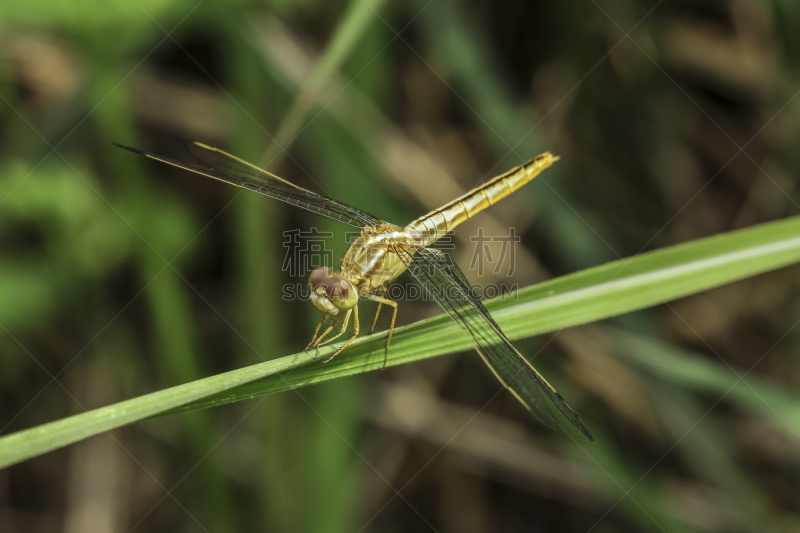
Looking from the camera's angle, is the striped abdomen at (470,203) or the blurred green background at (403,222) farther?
the striped abdomen at (470,203)

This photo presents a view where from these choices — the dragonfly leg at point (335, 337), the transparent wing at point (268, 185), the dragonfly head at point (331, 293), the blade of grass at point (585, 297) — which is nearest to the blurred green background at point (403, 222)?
the transparent wing at point (268, 185)


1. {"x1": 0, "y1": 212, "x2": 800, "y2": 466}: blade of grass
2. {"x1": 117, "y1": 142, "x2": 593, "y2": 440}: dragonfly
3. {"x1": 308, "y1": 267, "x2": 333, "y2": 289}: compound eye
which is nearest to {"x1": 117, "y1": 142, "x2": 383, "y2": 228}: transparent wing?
{"x1": 117, "y1": 142, "x2": 593, "y2": 440}: dragonfly

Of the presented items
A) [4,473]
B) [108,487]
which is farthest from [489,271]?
[4,473]

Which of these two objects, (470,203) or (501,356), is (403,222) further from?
(501,356)

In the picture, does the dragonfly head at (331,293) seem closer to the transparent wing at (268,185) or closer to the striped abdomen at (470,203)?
the transparent wing at (268,185)

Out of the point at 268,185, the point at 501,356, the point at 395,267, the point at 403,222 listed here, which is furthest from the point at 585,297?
the point at 268,185

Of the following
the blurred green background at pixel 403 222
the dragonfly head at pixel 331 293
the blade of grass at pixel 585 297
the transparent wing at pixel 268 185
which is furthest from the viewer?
the blurred green background at pixel 403 222

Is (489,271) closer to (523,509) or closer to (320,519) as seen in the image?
(523,509)
